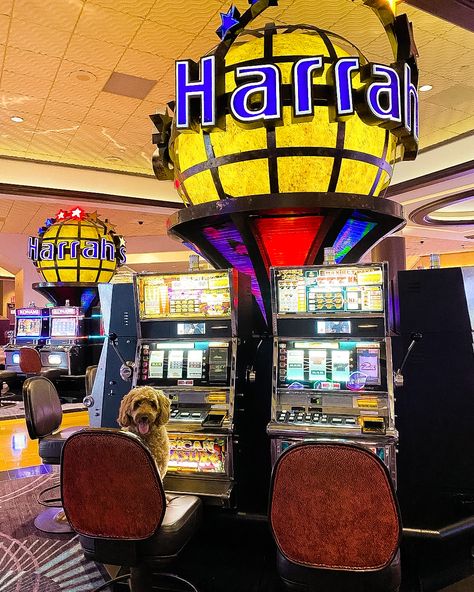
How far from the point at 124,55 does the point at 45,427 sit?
11.5 ft

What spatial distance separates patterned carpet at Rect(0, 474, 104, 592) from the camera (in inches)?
102

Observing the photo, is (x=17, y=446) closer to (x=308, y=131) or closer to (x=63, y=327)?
(x=63, y=327)

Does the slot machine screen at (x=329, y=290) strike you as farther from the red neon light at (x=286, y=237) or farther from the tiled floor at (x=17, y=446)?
the tiled floor at (x=17, y=446)

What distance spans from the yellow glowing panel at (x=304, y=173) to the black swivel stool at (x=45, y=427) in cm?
201

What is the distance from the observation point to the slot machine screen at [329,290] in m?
2.83

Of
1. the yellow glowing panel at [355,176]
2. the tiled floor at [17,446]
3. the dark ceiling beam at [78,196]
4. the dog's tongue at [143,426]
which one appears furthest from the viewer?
the dark ceiling beam at [78,196]

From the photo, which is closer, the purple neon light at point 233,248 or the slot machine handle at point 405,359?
the slot machine handle at point 405,359

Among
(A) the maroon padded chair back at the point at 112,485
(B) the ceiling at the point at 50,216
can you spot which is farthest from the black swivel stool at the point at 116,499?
(B) the ceiling at the point at 50,216

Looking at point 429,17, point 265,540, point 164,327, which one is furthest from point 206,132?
point 429,17

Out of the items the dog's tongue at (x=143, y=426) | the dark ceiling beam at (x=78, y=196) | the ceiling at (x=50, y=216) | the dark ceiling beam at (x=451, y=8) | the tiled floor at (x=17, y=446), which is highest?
the ceiling at (x=50, y=216)

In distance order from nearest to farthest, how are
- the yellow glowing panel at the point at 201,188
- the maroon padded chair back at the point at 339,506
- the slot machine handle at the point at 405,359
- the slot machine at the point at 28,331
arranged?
the maroon padded chair back at the point at 339,506
the slot machine handle at the point at 405,359
the yellow glowing panel at the point at 201,188
the slot machine at the point at 28,331

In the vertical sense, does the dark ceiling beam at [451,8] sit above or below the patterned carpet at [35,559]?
above

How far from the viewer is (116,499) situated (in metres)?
1.88

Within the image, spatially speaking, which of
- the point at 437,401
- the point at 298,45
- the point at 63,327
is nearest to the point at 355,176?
the point at 298,45
